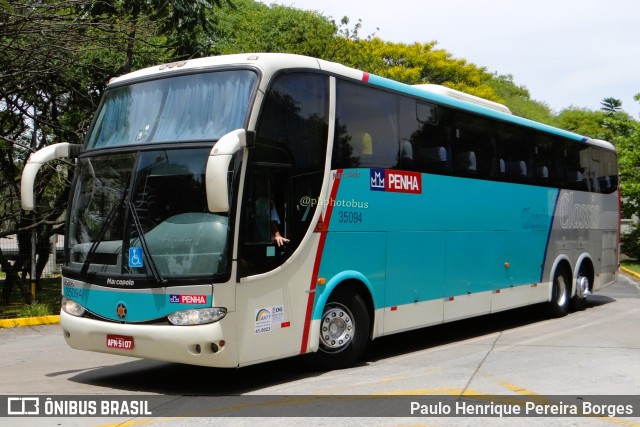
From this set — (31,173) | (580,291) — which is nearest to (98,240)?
(31,173)

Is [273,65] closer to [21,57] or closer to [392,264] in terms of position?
[392,264]

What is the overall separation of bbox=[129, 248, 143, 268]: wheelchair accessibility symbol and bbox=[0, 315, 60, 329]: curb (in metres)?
6.99

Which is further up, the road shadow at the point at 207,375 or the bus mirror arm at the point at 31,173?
the bus mirror arm at the point at 31,173

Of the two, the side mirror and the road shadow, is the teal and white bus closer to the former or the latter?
the side mirror

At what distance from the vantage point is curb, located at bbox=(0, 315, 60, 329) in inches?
520

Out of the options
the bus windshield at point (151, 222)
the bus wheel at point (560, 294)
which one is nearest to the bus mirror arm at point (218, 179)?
the bus windshield at point (151, 222)

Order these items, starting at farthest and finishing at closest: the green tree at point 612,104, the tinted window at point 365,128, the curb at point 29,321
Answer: the green tree at point 612,104, the curb at point 29,321, the tinted window at point 365,128

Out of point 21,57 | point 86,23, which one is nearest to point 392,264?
point 86,23

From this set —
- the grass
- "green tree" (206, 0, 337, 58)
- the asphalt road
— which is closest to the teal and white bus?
the asphalt road

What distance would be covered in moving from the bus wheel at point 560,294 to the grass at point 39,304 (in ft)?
33.3

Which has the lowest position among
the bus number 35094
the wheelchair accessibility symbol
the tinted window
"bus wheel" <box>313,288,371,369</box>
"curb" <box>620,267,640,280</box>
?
"curb" <box>620,267,640,280</box>

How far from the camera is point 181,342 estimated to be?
716cm

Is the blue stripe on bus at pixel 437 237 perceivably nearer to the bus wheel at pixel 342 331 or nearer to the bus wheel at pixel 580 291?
the bus wheel at pixel 342 331

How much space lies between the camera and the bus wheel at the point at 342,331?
344 inches
